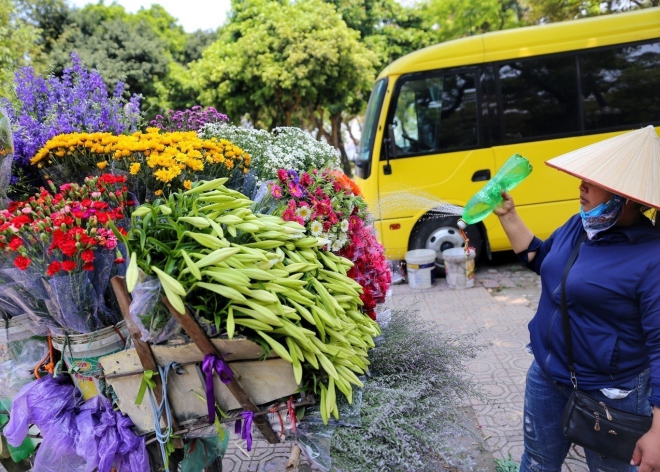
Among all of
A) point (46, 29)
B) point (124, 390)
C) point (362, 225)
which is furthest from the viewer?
point (46, 29)

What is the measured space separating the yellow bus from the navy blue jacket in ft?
14.0

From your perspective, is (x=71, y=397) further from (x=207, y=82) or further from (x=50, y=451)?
(x=207, y=82)

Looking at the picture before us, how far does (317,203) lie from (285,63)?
35.3 ft

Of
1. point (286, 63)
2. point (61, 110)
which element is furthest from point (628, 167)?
point (286, 63)

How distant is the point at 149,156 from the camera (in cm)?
195

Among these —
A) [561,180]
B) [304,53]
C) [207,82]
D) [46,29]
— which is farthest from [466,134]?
[46,29]

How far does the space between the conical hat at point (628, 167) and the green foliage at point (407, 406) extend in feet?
3.21

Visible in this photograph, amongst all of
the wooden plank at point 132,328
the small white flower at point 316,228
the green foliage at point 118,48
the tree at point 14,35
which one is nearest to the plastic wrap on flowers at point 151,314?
the wooden plank at point 132,328

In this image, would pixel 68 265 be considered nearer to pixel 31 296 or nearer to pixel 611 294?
pixel 31 296

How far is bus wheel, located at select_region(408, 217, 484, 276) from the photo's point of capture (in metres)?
6.37

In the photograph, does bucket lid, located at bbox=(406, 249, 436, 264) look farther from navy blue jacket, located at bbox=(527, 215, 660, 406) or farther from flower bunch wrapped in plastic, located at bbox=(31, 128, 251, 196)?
flower bunch wrapped in plastic, located at bbox=(31, 128, 251, 196)

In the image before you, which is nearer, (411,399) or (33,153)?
(411,399)

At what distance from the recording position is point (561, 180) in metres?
5.95

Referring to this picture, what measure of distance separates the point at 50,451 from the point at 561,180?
584 centimetres
